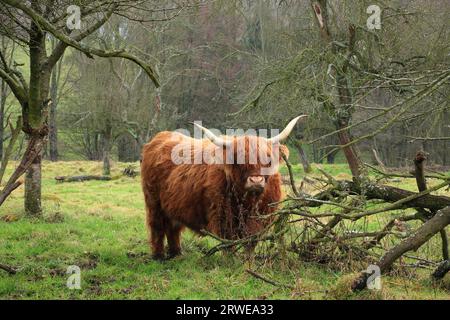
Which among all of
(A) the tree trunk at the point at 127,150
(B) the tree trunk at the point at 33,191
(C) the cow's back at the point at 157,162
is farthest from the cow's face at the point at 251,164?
(A) the tree trunk at the point at 127,150

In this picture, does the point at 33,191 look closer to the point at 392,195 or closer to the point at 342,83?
the point at 342,83

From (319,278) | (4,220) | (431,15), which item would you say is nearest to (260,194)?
(319,278)

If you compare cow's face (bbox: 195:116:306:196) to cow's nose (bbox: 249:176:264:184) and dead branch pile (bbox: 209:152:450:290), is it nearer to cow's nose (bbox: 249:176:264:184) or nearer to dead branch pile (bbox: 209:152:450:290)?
cow's nose (bbox: 249:176:264:184)

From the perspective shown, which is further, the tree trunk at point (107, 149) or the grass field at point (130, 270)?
the tree trunk at point (107, 149)

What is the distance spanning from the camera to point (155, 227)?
7492 millimetres

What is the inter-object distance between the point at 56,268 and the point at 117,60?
1751cm

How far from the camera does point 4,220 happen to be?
9.62 metres

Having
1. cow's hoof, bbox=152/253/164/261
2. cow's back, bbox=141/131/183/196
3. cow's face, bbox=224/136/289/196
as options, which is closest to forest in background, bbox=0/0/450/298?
cow's hoof, bbox=152/253/164/261

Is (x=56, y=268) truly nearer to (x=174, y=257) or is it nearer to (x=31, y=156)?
(x=174, y=257)

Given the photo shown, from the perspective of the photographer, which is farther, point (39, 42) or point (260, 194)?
point (39, 42)

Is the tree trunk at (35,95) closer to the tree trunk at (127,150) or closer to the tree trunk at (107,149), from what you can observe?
the tree trunk at (107,149)

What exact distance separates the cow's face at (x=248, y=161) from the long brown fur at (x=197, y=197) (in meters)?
0.01

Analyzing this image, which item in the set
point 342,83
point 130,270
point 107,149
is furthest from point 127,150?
point 130,270

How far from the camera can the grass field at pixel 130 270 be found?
495 cm
